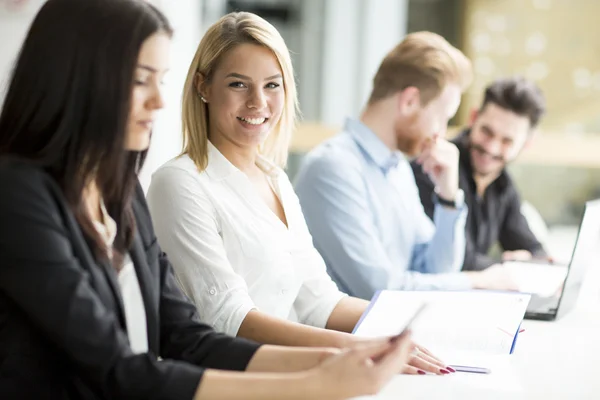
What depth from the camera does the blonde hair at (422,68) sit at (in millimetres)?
2318

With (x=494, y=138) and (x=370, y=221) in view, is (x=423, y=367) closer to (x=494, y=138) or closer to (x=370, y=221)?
(x=370, y=221)

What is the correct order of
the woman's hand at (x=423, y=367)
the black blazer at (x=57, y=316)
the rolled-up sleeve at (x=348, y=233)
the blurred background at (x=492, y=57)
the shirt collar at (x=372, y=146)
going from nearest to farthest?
1. the black blazer at (x=57, y=316)
2. the woman's hand at (x=423, y=367)
3. the rolled-up sleeve at (x=348, y=233)
4. the shirt collar at (x=372, y=146)
5. the blurred background at (x=492, y=57)

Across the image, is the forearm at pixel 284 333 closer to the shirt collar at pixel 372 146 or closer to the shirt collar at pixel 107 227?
the shirt collar at pixel 107 227

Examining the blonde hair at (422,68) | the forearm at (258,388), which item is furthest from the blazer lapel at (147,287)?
the blonde hair at (422,68)

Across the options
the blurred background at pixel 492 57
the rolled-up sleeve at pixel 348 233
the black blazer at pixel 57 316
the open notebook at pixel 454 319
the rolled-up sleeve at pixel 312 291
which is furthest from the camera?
the blurred background at pixel 492 57

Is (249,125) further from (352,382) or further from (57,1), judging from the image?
(352,382)

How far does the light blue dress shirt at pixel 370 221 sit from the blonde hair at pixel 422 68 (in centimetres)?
16

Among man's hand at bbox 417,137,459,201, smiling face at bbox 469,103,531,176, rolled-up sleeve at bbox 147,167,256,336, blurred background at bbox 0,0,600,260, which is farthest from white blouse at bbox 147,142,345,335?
blurred background at bbox 0,0,600,260

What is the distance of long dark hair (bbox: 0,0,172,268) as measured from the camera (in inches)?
42.2

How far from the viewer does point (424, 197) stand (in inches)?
114

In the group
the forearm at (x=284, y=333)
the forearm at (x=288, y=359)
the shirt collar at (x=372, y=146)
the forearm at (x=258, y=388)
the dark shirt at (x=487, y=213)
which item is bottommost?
the dark shirt at (x=487, y=213)

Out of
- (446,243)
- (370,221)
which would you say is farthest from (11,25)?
(446,243)

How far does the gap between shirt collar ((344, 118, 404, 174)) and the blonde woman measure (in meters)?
0.51

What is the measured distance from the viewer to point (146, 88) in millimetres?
1174
